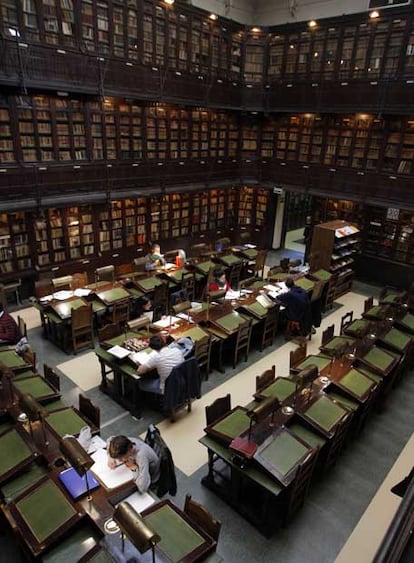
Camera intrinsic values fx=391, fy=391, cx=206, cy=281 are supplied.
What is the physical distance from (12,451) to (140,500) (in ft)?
4.28

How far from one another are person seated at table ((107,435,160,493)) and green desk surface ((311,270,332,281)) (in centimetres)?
608

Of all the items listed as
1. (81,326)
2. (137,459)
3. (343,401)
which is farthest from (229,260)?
(137,459)

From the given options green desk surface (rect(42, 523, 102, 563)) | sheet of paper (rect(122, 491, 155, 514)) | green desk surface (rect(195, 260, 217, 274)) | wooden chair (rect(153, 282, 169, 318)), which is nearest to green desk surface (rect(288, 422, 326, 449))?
sheet of paper (rect(122, 491, 155, 514))

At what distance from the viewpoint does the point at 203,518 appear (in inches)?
118

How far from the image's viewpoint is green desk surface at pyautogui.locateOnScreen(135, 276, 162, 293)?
7.84m

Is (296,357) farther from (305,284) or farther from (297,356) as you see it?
(305,284)

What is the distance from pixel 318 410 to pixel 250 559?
163 centimetres

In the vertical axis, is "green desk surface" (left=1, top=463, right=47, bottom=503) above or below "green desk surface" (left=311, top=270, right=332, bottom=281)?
above

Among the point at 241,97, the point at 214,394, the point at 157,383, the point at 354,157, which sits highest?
the point at 241,97

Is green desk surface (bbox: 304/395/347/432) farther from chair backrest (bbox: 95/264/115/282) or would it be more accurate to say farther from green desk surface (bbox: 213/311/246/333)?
chair backrest (bbox: 95/264/115/282)

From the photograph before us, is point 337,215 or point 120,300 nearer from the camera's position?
point 120,300

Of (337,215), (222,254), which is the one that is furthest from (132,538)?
(337,215)

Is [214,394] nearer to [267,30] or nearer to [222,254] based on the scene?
[222,254]

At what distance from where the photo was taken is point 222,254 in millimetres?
10164
